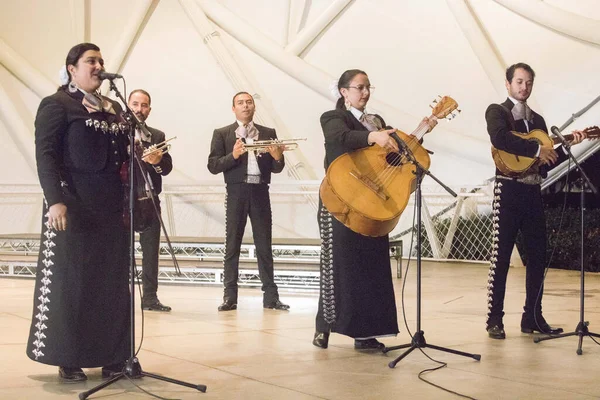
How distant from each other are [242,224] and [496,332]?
7.99ft

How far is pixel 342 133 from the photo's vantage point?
477 cm

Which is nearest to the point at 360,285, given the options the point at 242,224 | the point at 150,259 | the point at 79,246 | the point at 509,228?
the point at 509,228

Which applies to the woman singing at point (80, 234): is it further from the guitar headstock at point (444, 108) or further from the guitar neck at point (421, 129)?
the guitar headstock at point (444, 108)

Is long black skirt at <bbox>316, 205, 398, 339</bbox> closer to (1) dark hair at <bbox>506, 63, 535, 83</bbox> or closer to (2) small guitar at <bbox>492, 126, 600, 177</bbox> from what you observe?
(2) small guitar at <bbox>492, 126, 600, 177</bbox>

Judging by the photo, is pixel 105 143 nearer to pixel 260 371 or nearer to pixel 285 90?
pixel 260 371

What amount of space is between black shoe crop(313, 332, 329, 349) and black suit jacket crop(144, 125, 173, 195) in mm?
1522

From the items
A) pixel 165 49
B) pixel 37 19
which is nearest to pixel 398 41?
pixel 165 49

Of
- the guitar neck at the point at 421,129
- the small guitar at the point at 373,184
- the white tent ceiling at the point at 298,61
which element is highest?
the white tent ceiling at the point at 298,61

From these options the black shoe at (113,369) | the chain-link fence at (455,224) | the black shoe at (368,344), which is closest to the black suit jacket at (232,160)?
the black shoe at (368,344)

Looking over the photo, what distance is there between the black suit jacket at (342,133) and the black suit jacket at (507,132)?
2.61 ft

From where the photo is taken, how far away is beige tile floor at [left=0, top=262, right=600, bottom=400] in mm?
3895

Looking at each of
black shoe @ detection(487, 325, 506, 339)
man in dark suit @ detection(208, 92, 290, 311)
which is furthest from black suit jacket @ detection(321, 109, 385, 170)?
man in dark suit @ detection(208, 92, 290, 311)

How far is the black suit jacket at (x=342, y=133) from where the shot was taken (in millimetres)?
4688

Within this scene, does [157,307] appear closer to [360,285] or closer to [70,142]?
[360,285]
